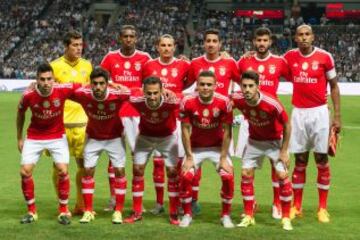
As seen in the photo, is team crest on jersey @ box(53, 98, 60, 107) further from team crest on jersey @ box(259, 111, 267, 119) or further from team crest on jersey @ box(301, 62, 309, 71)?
team crest on jersey @ box(301, 62, 309, 71)

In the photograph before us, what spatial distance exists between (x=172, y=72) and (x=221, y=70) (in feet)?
1.99

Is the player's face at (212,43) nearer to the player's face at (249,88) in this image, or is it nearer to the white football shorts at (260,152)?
the player's face at (249,88)

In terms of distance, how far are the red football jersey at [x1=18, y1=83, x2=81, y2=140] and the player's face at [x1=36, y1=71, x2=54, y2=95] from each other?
58mm

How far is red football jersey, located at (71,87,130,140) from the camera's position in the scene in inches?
294

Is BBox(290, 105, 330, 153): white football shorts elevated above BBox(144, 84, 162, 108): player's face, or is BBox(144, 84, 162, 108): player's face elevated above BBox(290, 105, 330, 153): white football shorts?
BBox(144, 84, 162, 108): player's face

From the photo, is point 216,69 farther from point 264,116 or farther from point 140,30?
point 140,30

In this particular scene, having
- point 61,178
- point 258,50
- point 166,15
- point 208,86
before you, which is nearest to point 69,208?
point 61,178

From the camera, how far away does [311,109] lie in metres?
7.83

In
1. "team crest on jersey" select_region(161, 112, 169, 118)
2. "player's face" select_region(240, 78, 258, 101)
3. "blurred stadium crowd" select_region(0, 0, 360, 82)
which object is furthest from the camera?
"blurred stadium crowd" select_region(0, 0, 360, 82)

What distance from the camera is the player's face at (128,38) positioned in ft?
Result: 26.8

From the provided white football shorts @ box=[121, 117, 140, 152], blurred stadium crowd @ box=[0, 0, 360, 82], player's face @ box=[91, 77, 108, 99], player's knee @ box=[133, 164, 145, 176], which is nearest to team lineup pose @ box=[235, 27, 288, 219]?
player's knee @ box=[133, 164, 145, 176]

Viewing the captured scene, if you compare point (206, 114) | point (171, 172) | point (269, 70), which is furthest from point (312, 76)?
point (171, 172)

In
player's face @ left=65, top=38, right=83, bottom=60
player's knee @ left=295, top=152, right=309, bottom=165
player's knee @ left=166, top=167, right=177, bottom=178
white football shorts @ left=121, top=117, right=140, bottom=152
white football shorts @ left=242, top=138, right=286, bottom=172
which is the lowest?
player's knee @ left=166, top=167, right=177, bottom=178

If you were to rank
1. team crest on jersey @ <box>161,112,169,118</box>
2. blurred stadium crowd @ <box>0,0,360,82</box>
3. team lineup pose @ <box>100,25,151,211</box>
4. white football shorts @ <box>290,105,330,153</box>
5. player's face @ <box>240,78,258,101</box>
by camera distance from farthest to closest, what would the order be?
blurred stadium crowd @ <box>0,0,360,82</box>
team lineup pose @ <box>100,25,151,211</box>
white football shorts @ <box>290,105,330,153</box>
team crest on jersey @ <box>161,112,169,118</box>
player's face @ <box>240,78,258,101</box>
